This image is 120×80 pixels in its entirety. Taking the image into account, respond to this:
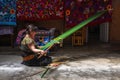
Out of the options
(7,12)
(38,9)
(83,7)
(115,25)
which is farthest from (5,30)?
(115,25)

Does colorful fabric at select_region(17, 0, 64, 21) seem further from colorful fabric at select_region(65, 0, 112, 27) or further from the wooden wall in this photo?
the wooden wall

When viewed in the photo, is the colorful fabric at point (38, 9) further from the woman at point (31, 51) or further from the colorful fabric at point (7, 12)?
the woman at point (31, 51)

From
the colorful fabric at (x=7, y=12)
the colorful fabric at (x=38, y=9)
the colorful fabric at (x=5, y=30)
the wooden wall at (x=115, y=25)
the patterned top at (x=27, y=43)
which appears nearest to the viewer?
the patterned top at (x=27, y=43)

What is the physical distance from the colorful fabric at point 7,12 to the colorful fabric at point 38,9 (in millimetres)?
202

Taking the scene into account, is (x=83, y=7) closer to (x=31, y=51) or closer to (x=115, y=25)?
(x=115, y=25)

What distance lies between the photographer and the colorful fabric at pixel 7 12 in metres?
6.73

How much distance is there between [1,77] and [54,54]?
2.07m

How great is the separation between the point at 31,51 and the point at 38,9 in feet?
8.15

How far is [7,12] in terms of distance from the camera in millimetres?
6754

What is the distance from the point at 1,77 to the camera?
13.9 ft

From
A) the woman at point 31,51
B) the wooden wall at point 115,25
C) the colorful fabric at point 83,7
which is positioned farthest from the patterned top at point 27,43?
the wooden wall at point 115,25

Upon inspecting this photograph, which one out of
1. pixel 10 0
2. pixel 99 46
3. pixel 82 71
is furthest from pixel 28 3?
pixel 82 71

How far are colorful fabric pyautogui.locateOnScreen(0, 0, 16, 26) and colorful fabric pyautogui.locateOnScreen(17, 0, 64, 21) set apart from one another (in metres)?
0.20

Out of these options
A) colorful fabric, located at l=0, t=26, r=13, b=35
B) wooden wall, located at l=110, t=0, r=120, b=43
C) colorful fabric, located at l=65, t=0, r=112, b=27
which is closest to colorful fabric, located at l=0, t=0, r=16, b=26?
colorful fabric, located at l=0, t=26, r=13, b=35
